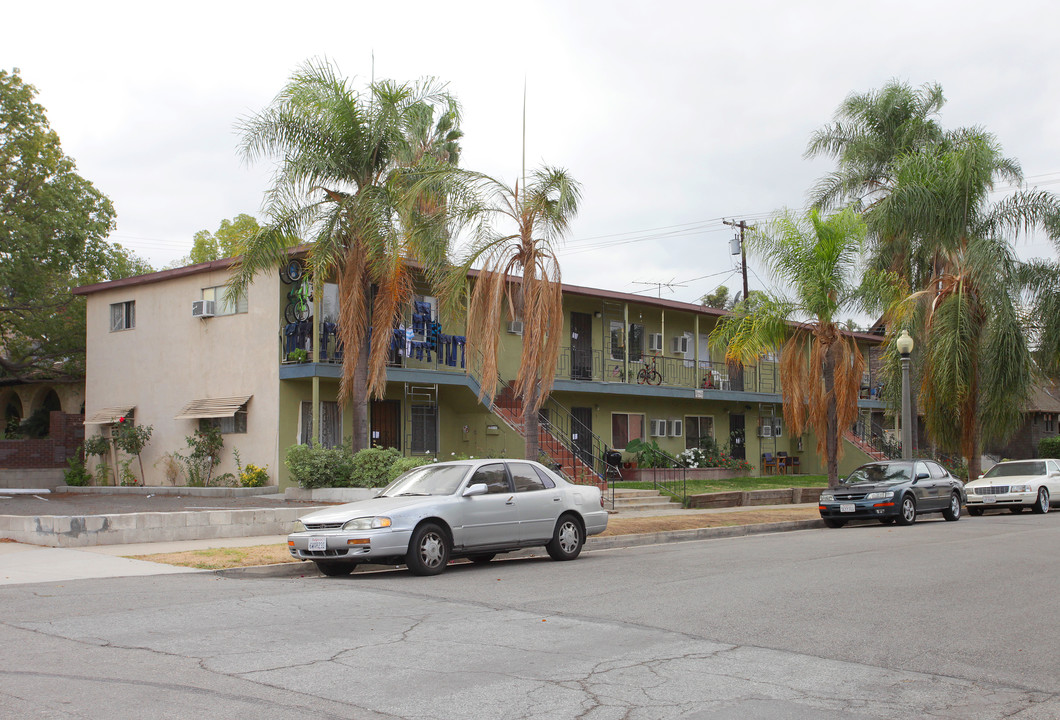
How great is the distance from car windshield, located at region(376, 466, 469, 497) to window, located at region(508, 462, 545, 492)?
2.40 feet

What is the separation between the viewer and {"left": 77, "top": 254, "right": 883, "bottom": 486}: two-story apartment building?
2353 cm

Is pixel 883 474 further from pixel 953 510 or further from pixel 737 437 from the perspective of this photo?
pixel 737 437

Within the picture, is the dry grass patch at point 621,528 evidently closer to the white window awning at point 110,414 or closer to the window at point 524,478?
the window at point 524,478

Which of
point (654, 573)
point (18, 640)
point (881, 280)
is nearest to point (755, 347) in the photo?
point (881, 280)

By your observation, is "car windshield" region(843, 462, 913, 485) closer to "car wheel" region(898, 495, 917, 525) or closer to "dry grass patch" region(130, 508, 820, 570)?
"car wheel" region(898, 495, 917, 525)

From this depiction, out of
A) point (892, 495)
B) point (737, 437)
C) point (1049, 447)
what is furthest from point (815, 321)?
point (1049, 447)

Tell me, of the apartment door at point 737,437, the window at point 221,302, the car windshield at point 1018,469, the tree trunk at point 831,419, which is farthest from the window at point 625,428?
the window at point 221,302

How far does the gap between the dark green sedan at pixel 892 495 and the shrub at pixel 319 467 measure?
1033 cm

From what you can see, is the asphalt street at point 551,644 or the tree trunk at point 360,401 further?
the tree trunk at point 360,401

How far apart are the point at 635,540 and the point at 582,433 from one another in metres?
12.3

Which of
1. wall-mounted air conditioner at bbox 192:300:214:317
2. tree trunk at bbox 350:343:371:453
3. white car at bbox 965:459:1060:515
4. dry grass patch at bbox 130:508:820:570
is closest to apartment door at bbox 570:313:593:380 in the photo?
dry grass patch at bbox 130:508:820:570

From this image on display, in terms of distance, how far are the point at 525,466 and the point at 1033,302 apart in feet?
64.8

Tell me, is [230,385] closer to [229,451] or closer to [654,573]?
[229,451]

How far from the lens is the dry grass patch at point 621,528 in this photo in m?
12.8
